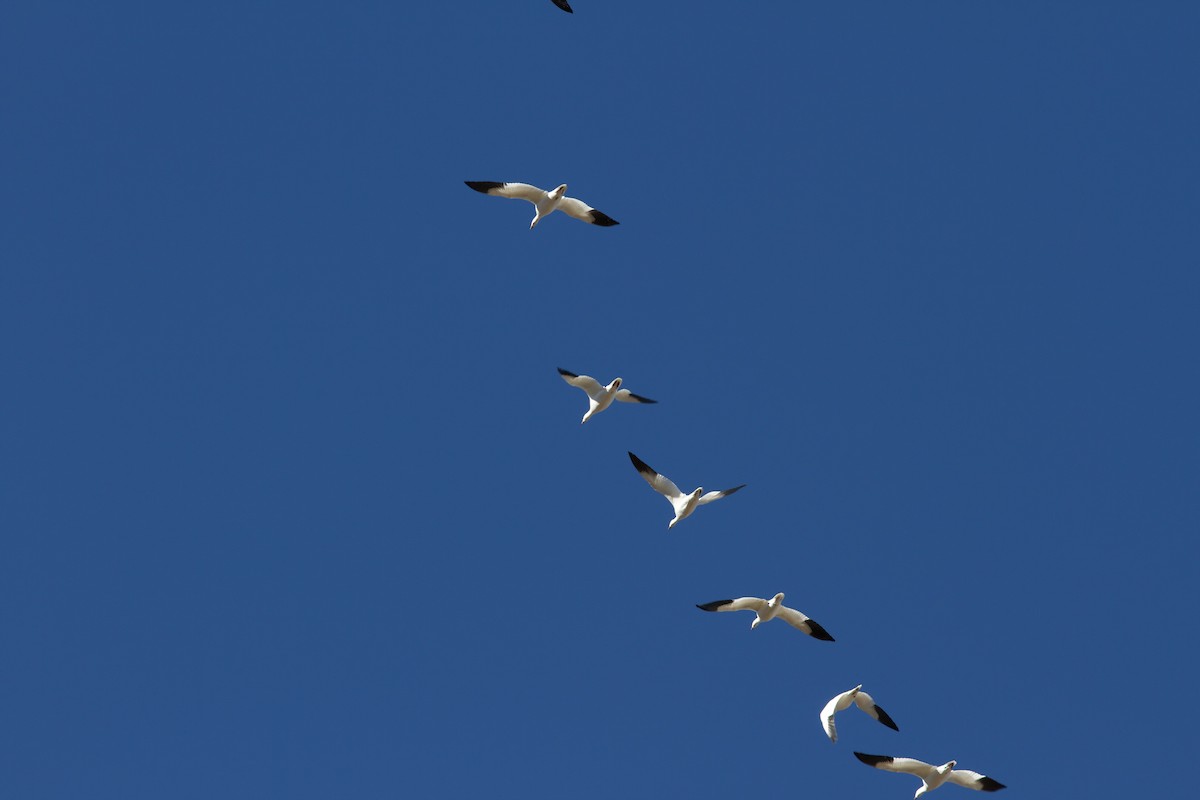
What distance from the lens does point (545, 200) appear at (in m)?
42.6

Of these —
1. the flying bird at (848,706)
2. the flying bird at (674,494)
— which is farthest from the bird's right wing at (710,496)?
the flying bird at (848,706)

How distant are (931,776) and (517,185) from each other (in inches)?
658

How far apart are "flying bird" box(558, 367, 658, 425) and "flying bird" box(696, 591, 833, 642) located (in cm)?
514

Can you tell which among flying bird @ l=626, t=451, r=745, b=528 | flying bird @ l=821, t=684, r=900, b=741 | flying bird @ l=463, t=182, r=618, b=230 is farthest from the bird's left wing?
flying bird @ l=821, t=684, r=900, b=741

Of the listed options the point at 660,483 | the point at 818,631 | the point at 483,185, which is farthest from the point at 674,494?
the point at 483,185

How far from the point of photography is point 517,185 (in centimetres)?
4222

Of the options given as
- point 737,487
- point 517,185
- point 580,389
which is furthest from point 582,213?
point 737,487

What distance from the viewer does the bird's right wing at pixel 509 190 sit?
138ft

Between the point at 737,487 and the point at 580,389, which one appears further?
the point at 580,389

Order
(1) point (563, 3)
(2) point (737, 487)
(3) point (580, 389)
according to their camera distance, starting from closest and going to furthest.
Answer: (1) point (563, 3) < (2) point (737, 487) < (3) point (580, 389)

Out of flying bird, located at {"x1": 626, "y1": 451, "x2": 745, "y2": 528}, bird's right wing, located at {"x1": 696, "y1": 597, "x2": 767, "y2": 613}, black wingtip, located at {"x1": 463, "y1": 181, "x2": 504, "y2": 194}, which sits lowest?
bird's right wing, located at {"x1": 696, "y1": 597, "x2": 767, "y2": 613}

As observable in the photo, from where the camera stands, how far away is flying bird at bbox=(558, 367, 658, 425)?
145 ft

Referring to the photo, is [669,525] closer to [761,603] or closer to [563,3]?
[761,603]

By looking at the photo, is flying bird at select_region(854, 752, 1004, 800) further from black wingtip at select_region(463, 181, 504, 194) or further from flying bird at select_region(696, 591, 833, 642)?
black wingtip at select_region(463, 181, 504, 194)
